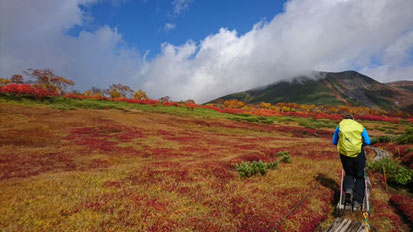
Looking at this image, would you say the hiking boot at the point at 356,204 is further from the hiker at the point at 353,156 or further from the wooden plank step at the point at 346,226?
the wooden plank step at the point at 346,226

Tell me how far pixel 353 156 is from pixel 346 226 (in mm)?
2371

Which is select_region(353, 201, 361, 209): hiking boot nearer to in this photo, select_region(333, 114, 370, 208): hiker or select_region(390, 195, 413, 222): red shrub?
select_region(333, 114, 370, 208): hiker

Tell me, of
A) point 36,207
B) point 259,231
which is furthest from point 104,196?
point 259,231

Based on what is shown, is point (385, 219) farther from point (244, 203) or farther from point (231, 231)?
point (231, 231)

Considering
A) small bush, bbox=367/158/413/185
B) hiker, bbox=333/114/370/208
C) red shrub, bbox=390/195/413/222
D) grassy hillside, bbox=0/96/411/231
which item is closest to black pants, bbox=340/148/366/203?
hiker, bbox=333/114/370/208

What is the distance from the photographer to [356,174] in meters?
6.64

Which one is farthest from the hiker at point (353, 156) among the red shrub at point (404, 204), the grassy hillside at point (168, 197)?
the red shrub at point (404, 204)

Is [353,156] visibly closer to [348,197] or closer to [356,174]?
[356,174]

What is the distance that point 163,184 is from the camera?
8070mm

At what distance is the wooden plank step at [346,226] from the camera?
206 inches

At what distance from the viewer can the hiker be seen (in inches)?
251

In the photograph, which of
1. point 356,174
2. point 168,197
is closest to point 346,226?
point 356,174

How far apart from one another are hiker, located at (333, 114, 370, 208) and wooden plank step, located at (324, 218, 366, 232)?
3.40 feet

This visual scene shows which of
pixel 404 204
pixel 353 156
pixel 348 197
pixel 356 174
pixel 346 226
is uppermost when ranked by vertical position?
pixel 353 156
